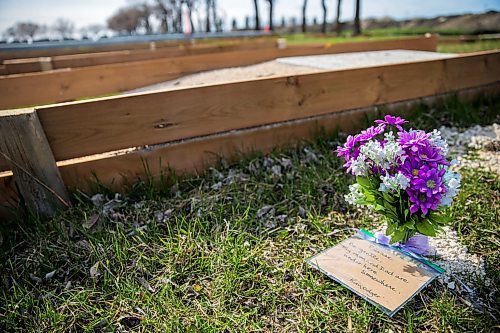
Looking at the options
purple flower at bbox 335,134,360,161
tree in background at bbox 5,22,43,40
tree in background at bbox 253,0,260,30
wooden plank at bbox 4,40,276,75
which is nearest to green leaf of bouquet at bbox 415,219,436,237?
purple flower at bbox 335,134,360,161

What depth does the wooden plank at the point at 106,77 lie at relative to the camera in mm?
3480

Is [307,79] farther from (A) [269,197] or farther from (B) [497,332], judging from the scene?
(B) [497,332]

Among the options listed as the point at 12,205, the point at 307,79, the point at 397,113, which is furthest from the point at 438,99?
the point at 12,205

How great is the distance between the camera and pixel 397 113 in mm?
2814

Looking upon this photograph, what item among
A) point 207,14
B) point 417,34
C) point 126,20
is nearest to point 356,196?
point 417,34

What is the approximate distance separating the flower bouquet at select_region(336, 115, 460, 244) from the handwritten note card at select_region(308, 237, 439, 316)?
0.45 ft

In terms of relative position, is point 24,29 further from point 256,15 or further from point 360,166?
point 360,166

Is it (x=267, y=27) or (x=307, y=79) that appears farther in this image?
(x=267, y=27)

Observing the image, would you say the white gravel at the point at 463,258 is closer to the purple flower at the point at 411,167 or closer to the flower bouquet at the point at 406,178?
the flower bouquet at the point at 406,178

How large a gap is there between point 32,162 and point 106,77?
236cm

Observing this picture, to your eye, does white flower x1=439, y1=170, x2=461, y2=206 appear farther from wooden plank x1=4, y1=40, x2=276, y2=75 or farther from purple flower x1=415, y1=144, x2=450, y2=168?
wooden plank x1=4, y1=40, x2=276, y2=75

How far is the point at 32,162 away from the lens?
1745 mm

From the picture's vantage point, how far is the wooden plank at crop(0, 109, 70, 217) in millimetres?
1664

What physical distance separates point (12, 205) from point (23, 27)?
38700 mm
